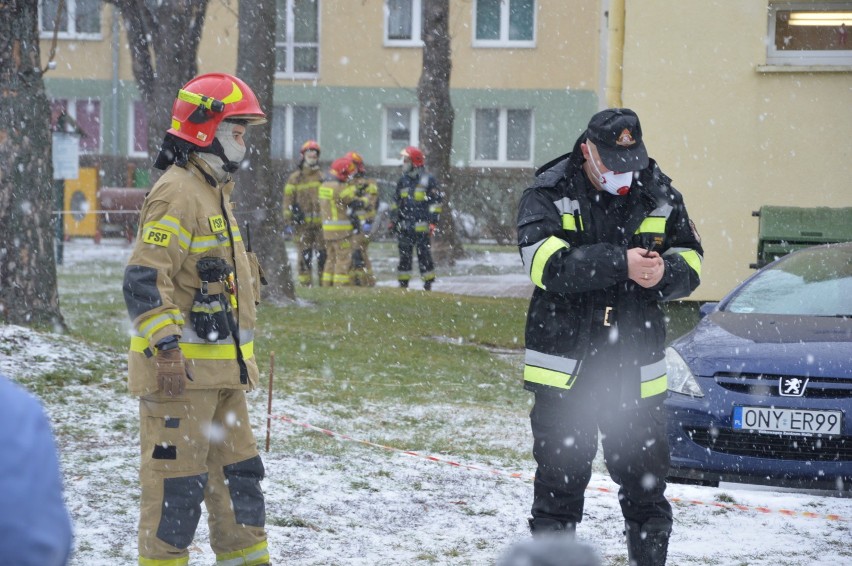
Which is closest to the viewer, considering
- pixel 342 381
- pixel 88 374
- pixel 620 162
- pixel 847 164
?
pixel 620 162

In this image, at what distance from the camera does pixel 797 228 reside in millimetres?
11734

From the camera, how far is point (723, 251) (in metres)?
12.7

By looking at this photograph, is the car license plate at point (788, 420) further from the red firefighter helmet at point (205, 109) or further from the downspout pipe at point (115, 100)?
the downspout pipe at point (115, 100)

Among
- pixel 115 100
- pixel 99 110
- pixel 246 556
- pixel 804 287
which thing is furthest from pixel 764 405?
pixel 99 110

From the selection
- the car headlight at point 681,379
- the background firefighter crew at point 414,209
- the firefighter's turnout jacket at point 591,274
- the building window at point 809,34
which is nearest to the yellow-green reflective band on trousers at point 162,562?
the firefighter's turnout jacket at point 591,274

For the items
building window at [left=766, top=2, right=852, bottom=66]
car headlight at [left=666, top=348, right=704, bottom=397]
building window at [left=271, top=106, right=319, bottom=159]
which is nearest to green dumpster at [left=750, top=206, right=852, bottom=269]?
building window at [left=766, top=2, right=852, bottom=66]

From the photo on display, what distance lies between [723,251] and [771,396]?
6572mm

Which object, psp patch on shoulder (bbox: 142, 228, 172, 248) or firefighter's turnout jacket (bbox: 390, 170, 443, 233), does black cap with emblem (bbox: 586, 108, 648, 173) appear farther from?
firefighter's turnout jacket (bbox: 390, 170, 443, 233)

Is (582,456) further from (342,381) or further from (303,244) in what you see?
(303,244)

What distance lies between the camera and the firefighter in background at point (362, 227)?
17562 millimetres

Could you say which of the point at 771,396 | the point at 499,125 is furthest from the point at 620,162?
the point at 499,125

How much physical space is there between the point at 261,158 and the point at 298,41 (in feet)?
66.5

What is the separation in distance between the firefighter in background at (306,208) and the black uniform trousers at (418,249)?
1.43 meters

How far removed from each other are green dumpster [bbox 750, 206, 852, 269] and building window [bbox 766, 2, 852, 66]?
1898mm
